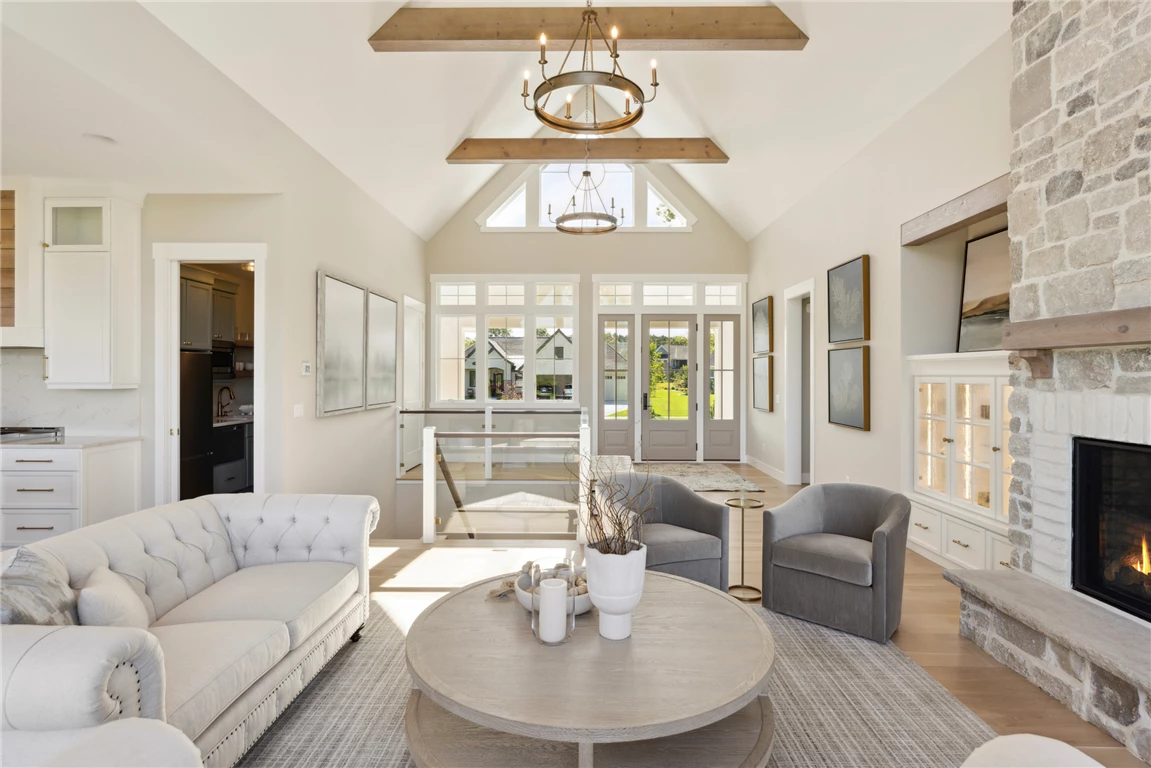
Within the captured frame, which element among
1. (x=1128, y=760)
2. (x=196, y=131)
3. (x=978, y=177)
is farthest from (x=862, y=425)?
(x=196, y=131)

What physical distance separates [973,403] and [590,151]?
453 cm

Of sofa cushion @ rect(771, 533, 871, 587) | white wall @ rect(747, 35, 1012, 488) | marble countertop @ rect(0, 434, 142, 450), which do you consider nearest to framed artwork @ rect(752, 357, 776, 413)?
white wall @ rect(747, 35, 1012, 488)

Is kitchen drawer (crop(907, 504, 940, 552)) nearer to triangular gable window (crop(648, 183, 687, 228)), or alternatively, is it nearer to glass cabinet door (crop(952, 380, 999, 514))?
glass cabinet door (crop(952, 380, 999, 514))

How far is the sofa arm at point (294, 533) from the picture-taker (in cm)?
289

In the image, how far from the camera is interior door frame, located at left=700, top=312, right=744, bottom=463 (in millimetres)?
8570

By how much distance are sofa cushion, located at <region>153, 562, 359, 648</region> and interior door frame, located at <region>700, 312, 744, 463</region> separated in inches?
255

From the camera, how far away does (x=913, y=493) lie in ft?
14.6

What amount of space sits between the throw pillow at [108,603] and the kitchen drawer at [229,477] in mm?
3756

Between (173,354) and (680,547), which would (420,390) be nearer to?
(173,354)

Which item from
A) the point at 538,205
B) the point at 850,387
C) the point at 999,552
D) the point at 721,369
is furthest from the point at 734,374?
the point at 999,552

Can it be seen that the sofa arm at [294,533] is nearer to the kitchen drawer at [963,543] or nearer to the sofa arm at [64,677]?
the sofa arm at [64,677]

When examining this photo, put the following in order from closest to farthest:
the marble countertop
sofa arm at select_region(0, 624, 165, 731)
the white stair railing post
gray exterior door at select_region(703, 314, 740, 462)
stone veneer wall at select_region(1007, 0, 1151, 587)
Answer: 1. sofa arm at select_region(0, 624, 165, 731)
2. stone veneer wall at select_region(1007, 0, 1151, 587)
3. the marble countertop
4. the white stair railing post
5. gray exterior door at select_region(703, 314, 740, 462)

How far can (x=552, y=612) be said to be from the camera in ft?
6.35

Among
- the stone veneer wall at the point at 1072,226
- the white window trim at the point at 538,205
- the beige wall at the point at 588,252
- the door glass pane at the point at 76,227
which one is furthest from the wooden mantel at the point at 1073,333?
the white window trim at the point at 538,205
